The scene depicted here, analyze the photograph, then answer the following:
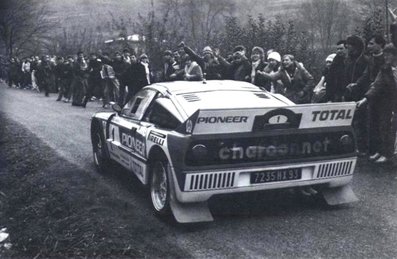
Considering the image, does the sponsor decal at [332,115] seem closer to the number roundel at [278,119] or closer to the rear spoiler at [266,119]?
the rear spoiler at [266,119]

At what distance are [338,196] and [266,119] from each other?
4.33ft

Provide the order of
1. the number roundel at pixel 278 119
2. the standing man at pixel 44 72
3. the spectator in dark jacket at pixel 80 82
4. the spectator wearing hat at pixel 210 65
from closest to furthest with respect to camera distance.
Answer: the number roundel at pixel 278 119
the spectator wearing hat at pixel 210 65
the spectator in dark jacket at pixel 80 82
the standing man at pixel 44 72

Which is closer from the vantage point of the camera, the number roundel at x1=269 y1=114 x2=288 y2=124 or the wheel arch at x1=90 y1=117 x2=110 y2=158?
the number roundel at x1=269 y1=114 x2=288 y2=124

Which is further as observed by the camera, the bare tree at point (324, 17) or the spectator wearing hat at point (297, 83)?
the bare tree at point (324, 17)

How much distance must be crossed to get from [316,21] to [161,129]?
3314cm

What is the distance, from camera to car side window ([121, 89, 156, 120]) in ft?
21.0

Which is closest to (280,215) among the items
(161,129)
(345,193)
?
(345,193)

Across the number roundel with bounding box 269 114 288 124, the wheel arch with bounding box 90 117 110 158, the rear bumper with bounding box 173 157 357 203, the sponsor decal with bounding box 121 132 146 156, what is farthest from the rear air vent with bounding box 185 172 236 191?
the wheel arch with bounding box 90 117 110 158

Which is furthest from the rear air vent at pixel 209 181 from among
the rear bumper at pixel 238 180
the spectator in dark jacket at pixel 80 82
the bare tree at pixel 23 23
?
the bare tree at pixel 23 23

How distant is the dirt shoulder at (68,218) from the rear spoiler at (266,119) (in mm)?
1087

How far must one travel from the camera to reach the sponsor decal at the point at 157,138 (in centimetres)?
526

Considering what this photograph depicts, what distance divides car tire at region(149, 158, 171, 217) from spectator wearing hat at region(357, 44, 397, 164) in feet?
12.8

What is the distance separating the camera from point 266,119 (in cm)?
506

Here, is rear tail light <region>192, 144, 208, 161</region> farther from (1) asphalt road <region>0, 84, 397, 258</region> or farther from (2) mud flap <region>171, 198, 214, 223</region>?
(1) asphalt road <region>0, 84, 397, 258</region>
